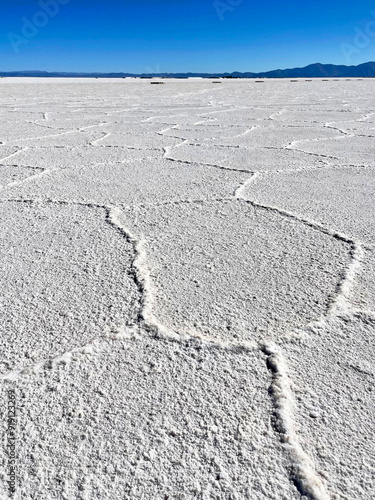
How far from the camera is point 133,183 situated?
163 cm

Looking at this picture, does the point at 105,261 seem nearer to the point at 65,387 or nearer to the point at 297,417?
the point at 65,387

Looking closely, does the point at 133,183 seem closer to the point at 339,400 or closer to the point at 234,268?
the point at 234,268

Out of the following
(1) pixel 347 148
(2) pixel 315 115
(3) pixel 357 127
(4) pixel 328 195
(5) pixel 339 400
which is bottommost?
(2) pixel 315 115

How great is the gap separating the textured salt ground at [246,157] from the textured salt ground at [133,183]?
0.14 meters

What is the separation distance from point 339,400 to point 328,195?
38.6 inches

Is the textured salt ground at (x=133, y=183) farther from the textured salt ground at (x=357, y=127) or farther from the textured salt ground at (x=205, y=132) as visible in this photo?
the textured salt ground at (x=357, y=127)

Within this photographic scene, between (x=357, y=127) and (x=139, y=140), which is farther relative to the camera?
(x=357, y=127)

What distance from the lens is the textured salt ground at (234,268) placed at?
80 cm

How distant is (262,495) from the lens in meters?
0.49

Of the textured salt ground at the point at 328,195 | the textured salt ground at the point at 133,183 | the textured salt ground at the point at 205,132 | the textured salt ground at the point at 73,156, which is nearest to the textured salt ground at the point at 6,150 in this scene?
the textured salt ground at the point at 73,156

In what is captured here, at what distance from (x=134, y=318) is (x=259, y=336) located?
0.70 feet

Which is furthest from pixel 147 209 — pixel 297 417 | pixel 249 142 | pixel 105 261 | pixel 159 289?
pixel 249 142

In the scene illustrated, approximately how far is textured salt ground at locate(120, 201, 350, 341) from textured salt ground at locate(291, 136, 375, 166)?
35.0 inches

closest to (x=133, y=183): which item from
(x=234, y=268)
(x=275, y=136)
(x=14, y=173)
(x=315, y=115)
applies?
(x=14, y=173)
